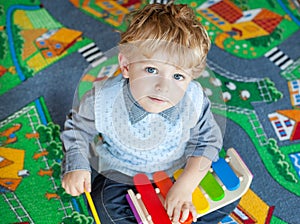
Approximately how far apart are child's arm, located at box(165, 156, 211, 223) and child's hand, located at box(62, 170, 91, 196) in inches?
5.4

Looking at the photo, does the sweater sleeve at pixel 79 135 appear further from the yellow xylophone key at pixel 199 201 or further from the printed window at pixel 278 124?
the printed window at pixel 278 124

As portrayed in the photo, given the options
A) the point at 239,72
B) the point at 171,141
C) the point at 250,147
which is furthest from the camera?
the point at 239,72

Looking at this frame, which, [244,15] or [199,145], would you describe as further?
[244,15]

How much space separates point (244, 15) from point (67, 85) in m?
0.49

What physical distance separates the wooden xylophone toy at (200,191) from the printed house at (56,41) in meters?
0.45

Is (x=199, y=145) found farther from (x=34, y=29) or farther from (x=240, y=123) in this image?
(x=34, y=29)

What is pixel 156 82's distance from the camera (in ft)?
2.58

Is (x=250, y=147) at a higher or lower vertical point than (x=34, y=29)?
lower

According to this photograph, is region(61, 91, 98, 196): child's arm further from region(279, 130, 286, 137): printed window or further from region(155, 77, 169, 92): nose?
region(279, 130, 286, 137): printed window

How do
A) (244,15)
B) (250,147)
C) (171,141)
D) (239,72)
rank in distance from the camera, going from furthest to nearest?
1. (244,15)
2. (239,72)
3. (250,147)
4. (171,141)

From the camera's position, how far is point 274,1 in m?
1.37

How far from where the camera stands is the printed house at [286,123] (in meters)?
1.12

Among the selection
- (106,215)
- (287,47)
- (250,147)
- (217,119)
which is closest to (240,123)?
(250,147)

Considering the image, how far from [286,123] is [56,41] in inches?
22.4
